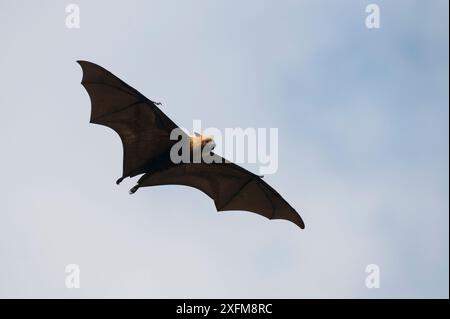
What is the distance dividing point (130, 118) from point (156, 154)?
120 centimetres

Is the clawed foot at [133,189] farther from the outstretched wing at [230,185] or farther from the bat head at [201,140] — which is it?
the bat head at [201,140]

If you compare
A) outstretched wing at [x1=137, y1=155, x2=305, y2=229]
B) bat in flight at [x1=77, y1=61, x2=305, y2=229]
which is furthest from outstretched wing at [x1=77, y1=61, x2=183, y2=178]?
outstretched wing at [x1=137, y1=155, x2=305, y2=229]

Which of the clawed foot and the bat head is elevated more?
the bat head

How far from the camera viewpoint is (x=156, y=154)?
1585 centimetres

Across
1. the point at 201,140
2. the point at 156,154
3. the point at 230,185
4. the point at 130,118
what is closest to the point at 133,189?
the point at 156,154

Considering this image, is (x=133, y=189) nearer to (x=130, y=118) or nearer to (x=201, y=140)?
(x=130, y=118)

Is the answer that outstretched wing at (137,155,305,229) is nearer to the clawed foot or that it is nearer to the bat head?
the clawed foot

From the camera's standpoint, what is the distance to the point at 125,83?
15.2 metres

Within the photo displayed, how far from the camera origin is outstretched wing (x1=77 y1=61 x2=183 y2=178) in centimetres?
1535

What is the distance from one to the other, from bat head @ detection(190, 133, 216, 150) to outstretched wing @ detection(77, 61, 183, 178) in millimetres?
739

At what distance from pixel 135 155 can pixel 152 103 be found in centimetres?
154
